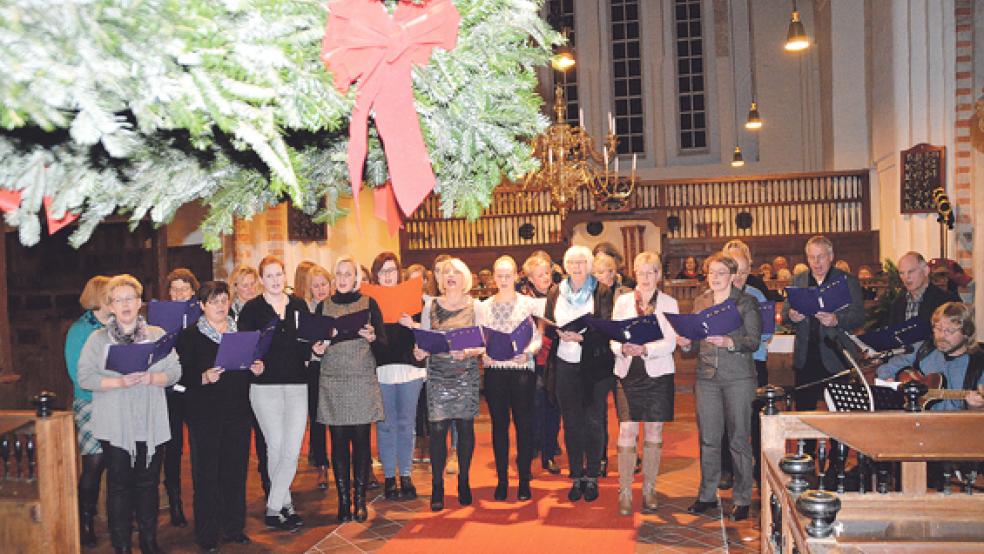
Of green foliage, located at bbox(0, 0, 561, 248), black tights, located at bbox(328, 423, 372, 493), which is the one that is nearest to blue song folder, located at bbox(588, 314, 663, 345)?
black tights, located at bbox(328, 423, 372, 493)

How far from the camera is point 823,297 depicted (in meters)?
4.96

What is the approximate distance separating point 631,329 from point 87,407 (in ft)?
9.85

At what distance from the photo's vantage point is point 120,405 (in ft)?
13.4

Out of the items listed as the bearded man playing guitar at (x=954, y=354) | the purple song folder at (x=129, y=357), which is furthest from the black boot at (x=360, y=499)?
the bearded man playing guitar at (x=954, y=354)

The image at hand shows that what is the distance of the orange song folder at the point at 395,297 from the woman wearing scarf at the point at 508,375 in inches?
18.9

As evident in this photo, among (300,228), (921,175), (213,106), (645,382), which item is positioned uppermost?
(921,175)

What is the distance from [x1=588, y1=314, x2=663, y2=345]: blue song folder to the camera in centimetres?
447

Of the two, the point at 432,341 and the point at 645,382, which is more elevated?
the point at 432,341

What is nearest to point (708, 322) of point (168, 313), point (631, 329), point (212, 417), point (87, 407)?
point (631, 329)

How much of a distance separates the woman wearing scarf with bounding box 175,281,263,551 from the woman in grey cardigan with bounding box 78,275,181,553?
0.57 ft

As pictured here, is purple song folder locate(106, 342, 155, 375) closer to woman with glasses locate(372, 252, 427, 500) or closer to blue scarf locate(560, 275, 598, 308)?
woman with glasses locate(372, 252, 427, 500)

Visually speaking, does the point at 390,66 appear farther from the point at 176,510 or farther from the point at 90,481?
the point at 176,510

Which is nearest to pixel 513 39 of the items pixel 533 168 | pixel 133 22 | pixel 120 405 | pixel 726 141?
pixel 533 168

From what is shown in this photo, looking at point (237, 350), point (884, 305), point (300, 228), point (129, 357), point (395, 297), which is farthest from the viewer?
point (300, 228)
